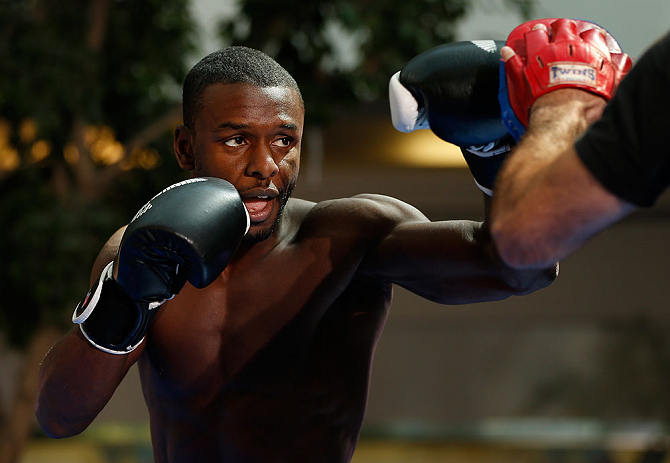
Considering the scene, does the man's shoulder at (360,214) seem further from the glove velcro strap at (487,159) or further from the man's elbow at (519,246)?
the man's elbow at (519,246)

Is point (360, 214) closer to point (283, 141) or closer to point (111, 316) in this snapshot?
point (283, 141)

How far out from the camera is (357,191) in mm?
6621

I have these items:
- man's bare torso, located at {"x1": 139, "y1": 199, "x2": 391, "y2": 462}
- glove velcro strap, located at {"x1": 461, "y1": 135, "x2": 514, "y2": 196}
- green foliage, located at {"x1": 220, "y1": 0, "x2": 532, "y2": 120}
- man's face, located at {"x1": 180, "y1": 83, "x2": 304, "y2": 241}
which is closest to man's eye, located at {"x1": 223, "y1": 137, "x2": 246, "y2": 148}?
man's face, located at {"x1": 180, "y1": 83, "x2": 304, "y2": 241}

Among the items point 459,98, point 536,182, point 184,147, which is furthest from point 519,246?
point 184,147

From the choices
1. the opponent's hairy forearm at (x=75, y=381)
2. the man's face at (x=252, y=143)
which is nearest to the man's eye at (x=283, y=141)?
the man's face at (x=252, y=143)

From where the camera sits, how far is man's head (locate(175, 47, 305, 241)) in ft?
4.77

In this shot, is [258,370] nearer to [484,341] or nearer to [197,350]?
[197,350]

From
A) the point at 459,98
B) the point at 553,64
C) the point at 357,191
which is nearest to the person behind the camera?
the point at 553,64

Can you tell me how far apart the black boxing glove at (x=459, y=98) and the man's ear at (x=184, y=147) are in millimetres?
397

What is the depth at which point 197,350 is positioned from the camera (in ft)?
5.03

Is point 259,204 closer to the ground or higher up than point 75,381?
higher up

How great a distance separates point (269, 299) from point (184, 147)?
0.34m

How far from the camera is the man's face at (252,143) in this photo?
1453 mm

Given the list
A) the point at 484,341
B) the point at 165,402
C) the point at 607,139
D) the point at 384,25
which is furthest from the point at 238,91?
the point at 484,341
